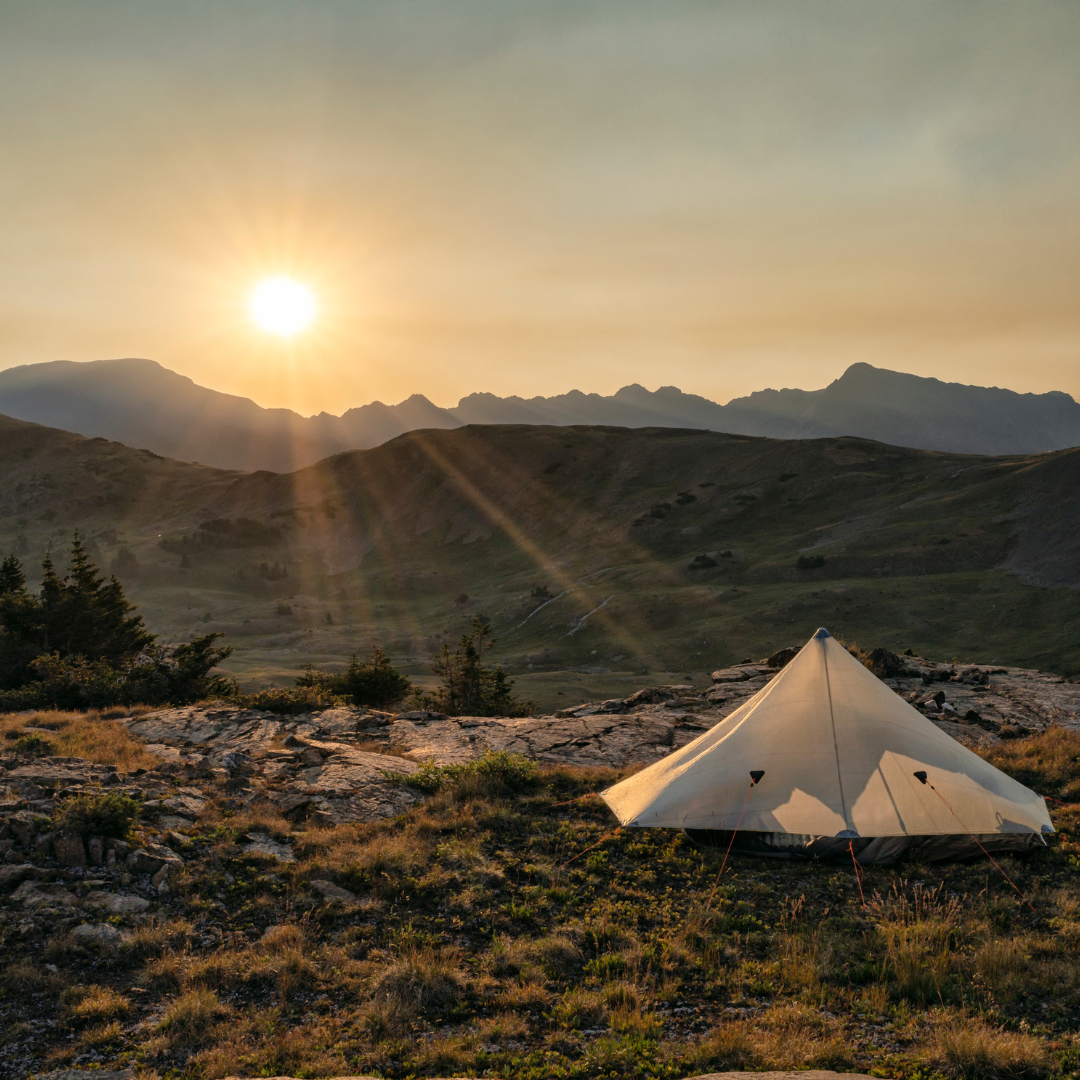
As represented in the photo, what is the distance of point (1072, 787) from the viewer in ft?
41.3

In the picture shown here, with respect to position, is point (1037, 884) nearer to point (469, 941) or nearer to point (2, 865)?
point (469, 941)

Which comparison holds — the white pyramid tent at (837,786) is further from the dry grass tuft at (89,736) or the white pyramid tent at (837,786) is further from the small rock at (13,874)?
the dry grass tuft at (89,736)

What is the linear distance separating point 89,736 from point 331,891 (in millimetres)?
10553

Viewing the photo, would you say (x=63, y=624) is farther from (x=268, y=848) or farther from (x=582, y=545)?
(x=582, y=545)

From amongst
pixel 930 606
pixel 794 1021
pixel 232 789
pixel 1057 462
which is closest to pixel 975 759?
pixel 794 1021

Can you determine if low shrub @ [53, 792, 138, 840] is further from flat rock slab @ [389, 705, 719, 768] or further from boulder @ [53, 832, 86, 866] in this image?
flat rock slab @ [389, 705, 719, 768]

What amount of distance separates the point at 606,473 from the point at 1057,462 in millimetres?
64279

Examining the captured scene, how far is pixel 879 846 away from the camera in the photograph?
408 inches

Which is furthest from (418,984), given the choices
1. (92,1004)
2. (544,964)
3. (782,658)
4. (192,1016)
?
(782,658)

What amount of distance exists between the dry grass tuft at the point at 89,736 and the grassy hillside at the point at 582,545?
26.5 m

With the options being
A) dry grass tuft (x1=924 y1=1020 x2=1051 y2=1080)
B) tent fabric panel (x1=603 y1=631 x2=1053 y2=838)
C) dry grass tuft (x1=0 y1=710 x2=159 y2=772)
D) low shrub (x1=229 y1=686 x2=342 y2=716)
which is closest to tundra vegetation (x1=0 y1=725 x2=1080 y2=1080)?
dry grass tuft (x1=924 y1=1020 x2=1051 y2=1080)

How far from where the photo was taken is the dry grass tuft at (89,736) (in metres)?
14.2

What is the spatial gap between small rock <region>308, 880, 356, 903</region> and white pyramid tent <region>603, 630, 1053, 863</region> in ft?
14.8

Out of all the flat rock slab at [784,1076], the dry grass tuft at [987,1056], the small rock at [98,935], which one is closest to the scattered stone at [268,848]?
the small rock at [98,935]
